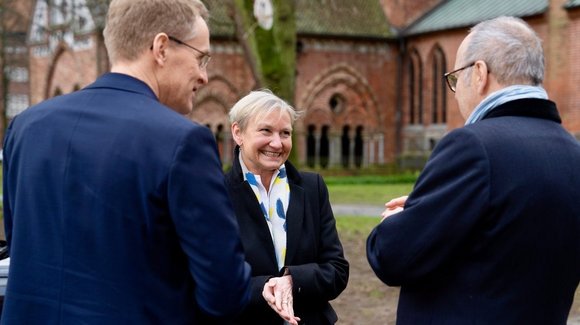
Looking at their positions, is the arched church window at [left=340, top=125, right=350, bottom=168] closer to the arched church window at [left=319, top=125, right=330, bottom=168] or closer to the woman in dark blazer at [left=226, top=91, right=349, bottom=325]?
the arched church window at [left=319, top=125, right=330, bottom=168]

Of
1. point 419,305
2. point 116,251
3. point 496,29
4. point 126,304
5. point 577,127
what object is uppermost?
point 496,29

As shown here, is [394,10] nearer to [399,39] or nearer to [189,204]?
[399,39]

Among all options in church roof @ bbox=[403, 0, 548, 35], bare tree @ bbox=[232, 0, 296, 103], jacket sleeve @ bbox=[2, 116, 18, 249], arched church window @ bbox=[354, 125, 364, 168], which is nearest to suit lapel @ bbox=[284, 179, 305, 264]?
jacket sleeve @ bbox=[2, 116, 18, 249]

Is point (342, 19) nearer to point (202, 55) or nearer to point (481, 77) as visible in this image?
point (481, 77)

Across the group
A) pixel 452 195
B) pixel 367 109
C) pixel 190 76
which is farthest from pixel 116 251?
pixel 367 109

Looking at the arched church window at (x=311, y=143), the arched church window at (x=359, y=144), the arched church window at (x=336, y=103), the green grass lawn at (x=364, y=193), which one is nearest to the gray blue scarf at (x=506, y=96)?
the green grass lawn at (x=364, y=193)

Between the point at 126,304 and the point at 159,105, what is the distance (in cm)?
61

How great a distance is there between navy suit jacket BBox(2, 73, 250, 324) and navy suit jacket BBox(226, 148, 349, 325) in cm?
102

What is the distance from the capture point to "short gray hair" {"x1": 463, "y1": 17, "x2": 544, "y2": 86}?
2680mm

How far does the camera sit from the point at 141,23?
2350mm

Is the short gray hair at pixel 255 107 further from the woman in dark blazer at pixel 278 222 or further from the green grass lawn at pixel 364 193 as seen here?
the green grass lawn at pixel 364 193

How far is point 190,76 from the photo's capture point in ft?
8.19

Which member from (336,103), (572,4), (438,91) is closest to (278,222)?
(572,4)

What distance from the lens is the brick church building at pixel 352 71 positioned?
28.2 meters
